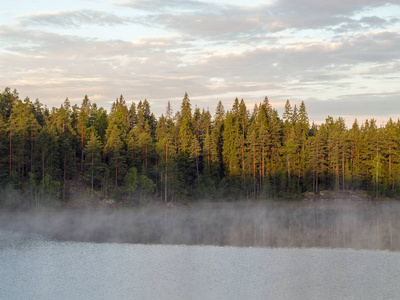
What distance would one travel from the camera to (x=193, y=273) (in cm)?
3569

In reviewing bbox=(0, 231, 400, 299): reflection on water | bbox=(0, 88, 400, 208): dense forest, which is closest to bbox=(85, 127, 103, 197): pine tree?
bbox=(0, 88, 400, 208): dense forest

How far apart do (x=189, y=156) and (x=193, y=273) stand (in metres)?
88.7

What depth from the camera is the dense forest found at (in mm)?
94812

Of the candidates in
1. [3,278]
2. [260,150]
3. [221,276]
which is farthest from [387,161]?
[3,278]

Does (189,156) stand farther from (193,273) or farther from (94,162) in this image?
(193,273)

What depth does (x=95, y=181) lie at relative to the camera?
333 feet

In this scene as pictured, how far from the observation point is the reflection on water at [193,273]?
99.3 ft

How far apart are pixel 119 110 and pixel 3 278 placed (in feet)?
403

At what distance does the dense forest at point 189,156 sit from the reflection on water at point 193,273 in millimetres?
47608

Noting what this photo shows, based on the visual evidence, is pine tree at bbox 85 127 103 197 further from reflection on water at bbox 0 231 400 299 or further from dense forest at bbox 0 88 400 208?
reflection on water at bbox 0 231 400 299

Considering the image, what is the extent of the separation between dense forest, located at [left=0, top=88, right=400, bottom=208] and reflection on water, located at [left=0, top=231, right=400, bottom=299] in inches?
1874

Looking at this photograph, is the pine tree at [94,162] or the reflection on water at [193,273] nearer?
the reflection on water at [193,273]

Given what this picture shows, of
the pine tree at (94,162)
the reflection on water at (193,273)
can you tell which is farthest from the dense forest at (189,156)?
the reflection on water at (193,273)

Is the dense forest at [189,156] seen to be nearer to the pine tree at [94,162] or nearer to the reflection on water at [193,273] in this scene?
the pine tree at [94,162]
